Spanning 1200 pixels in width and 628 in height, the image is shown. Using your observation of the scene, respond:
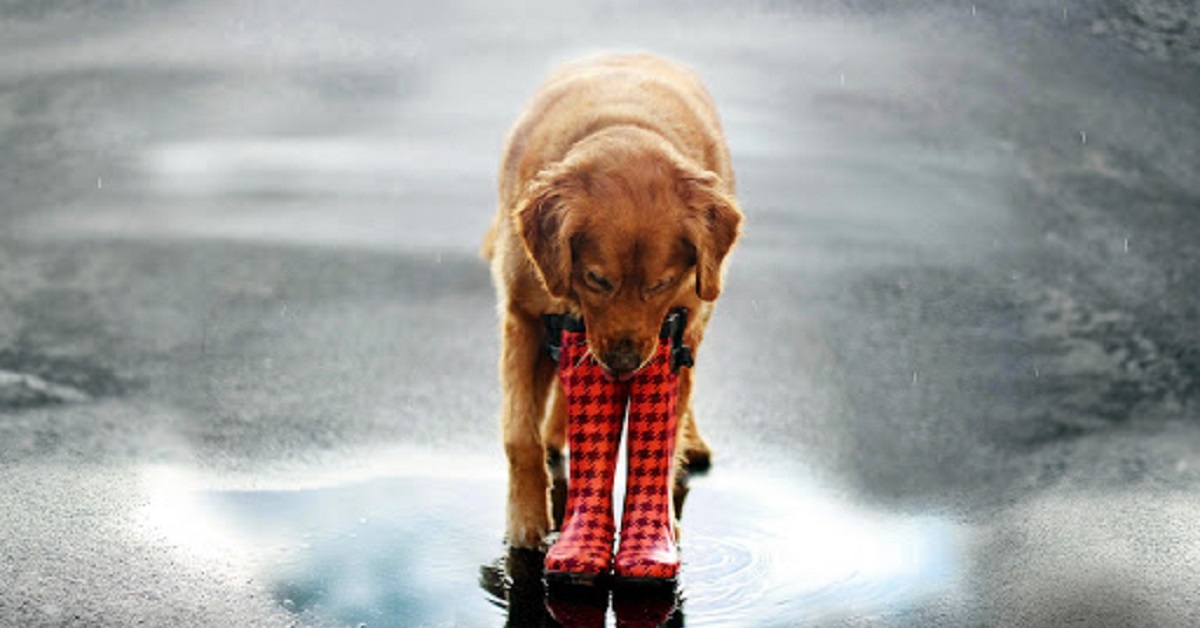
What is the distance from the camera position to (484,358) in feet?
22.5

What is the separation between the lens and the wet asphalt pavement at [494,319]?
4531 millimetres

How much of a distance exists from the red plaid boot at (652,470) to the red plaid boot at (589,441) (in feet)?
0.16

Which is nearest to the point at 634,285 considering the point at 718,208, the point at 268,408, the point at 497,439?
the point at 718,208

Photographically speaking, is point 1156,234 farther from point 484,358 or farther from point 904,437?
point 484,358

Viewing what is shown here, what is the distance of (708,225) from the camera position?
4.23 m

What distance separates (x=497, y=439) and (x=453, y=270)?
2396mm

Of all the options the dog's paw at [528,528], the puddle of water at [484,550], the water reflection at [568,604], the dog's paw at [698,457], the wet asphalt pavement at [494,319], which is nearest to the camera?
the water reflection at [568,604]

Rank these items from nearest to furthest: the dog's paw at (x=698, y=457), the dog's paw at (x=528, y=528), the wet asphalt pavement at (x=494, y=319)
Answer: the wet asphalt pavement at (x=494, y=319), the dog's paw at (x=528, y=528), the dog's paw at (x=698, y=457)

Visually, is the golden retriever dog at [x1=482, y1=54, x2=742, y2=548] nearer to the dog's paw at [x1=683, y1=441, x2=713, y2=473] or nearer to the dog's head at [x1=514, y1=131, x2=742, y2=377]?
the dog's head at [x1=514, y1=131, x2=742, y2=377]

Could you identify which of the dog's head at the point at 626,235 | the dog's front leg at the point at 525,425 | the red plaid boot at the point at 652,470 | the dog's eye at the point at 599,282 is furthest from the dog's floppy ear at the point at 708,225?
the dog's front leg at the point at 525,425

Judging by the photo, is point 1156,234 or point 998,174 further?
point 998,174

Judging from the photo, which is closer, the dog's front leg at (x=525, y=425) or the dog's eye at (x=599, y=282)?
the dog's eye at (x=599, y=282)

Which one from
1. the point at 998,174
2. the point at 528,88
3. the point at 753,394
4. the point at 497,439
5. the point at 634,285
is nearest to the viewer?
the point at 634,285

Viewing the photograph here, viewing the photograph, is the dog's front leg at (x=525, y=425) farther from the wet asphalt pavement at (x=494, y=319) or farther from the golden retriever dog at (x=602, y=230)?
the wet asphalt pavement at (x=494, y=319)
